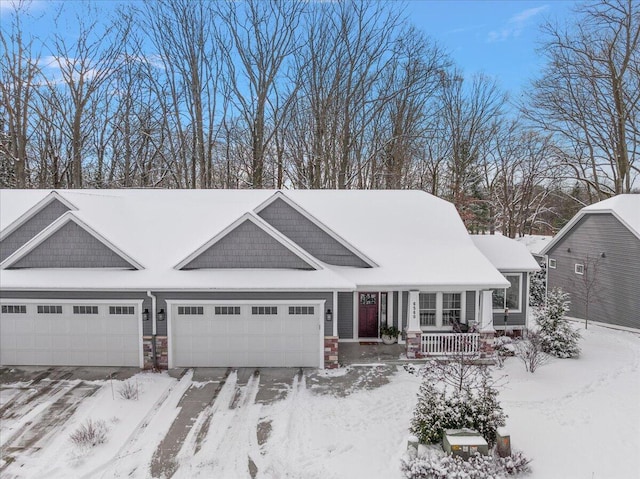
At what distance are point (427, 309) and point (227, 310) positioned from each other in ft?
21.3

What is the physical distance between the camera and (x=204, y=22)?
24.0 metres

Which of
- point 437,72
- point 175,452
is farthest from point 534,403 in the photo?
point 437,72

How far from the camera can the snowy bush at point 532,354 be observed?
10.8 meters

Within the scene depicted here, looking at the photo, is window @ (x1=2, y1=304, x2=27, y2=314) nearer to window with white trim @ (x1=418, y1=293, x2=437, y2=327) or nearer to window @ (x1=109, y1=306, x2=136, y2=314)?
window @ (x1=109, y1=306, x2=136, y2=314)

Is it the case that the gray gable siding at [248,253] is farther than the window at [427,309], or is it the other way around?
the window at [427,309]

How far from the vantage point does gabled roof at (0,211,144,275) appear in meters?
11.4

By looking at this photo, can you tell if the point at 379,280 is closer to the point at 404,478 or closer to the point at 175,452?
the point at 404,478

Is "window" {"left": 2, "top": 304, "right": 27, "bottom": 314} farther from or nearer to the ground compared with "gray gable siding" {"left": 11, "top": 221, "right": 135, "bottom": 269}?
nearer to the ground

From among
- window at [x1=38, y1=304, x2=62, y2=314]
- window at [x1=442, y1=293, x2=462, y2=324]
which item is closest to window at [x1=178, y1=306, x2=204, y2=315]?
window at [x1=38, y1=304, x2=62, y2=314]

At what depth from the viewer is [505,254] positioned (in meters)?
14.4

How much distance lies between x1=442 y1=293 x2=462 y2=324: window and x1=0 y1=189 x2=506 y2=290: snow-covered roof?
1127 mm

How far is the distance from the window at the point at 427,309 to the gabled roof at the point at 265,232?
153 inches

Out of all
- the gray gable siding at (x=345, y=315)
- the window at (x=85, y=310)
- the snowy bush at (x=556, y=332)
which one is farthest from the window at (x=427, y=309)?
the window at (x=85, y=310)

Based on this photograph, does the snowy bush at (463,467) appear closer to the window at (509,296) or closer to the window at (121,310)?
the window at (509,296)
